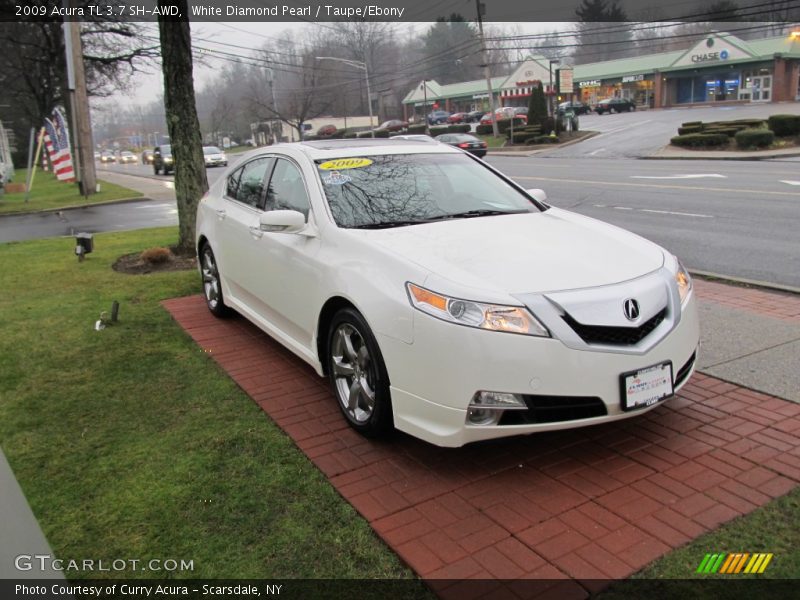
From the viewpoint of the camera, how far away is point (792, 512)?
121 inches

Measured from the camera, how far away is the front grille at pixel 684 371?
145 inches

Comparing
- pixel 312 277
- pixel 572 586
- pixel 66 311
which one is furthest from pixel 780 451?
pixel 66 311

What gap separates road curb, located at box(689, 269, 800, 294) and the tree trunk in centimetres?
646

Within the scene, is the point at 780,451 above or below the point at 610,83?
below

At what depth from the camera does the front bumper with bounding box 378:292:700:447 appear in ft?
10.4

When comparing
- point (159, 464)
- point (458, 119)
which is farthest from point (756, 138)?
point (458, 119)

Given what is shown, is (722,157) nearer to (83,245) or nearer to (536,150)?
(536,150)

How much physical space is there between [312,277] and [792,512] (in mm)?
2786

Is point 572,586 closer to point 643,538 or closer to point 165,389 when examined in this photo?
point 643,538

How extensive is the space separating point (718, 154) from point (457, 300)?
2821 cm

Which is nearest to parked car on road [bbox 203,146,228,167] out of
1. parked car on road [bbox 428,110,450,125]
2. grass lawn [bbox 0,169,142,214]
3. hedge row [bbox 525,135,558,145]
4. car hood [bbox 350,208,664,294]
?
grass lawn [bbox 0,169,142,214]

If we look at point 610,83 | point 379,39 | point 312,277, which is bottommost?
point 312,277

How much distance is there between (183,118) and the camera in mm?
9148

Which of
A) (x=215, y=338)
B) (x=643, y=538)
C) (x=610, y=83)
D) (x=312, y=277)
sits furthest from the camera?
(x=610, y=83)
